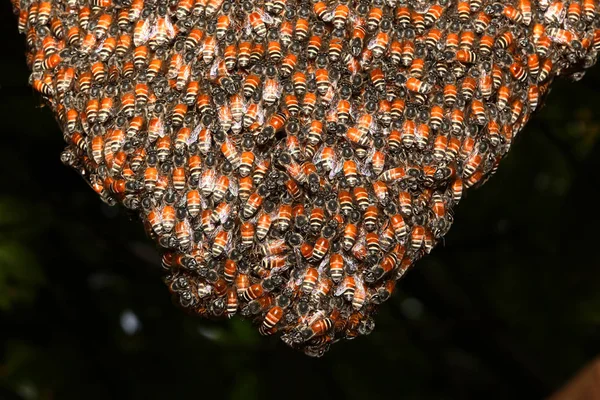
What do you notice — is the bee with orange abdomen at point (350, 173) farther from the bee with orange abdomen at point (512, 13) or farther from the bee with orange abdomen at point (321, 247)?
the bee with orange abdomen at point (512, 13)

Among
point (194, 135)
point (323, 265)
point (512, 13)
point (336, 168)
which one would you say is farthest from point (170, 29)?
point (512, 13)

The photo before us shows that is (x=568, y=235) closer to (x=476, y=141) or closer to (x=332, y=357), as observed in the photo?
(x=332, y=357)

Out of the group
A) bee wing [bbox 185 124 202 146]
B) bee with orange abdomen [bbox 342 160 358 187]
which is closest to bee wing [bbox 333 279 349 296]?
bee with orange abdomen [bbox 342 160 358 187]

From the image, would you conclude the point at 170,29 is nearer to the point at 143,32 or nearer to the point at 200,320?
the point at 143,32

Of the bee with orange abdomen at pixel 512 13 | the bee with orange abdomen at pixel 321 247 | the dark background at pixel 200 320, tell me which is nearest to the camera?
the bee with orange abdomen at pixel 321 247

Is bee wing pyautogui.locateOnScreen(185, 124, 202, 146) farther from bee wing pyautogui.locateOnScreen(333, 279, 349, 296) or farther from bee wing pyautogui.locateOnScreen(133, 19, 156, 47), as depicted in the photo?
bee wing pyautogui.locateOnScreen(333, 279, 349, 296)

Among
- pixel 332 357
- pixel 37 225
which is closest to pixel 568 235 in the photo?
pixel 332 357

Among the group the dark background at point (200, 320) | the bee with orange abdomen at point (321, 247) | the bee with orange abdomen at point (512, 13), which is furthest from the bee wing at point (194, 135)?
the dark background at point (200, 320)
